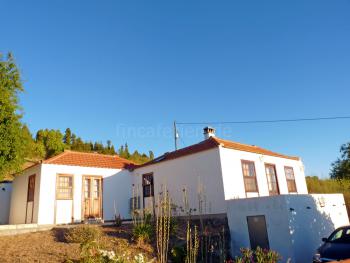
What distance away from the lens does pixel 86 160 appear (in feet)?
58.2

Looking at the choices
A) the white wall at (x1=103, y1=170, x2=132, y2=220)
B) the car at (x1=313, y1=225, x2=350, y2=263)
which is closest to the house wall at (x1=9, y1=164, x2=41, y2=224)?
the white wall at (x1=103, y1=170, x2=132, y2=220)

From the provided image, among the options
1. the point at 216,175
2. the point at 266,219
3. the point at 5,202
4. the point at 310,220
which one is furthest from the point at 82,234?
the point at 5,202

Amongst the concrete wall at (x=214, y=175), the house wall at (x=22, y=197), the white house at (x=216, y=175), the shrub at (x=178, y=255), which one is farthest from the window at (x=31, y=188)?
the shrub at (x=178, y=255)

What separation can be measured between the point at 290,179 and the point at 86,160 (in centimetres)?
1272

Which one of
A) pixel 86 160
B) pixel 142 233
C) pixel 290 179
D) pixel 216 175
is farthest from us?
pixel 290 179

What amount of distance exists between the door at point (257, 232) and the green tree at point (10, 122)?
11.7 metres

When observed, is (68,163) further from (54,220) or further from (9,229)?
(9,229)

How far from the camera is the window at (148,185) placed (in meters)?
17.7

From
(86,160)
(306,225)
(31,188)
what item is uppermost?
(86,160)

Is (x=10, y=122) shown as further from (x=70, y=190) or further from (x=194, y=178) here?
(x=194, y=178)

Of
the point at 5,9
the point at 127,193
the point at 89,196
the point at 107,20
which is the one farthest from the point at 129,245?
the point at 5,9

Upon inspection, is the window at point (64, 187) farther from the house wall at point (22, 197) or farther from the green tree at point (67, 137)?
the green tree at point (67, 137)

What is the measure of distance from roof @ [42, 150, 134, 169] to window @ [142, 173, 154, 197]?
1706mm

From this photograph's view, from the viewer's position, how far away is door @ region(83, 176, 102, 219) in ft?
54.4
